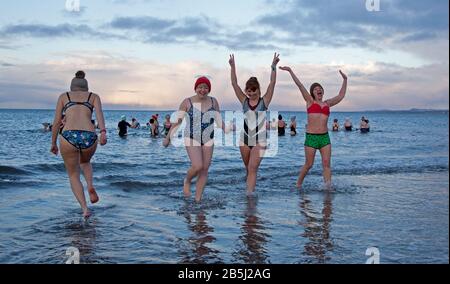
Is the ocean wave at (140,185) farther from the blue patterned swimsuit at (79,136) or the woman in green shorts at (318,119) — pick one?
the blue patterned swimsuit at (79,136)

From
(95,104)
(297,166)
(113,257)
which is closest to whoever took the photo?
(113,257)

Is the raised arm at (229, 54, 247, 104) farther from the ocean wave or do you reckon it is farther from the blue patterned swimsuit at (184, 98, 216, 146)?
the ocean wave

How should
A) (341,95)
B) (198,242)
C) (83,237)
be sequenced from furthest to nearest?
(341,95) → (83,237) → (198,242)

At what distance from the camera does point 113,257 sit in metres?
5.34

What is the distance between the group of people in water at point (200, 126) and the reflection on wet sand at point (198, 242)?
105 centimetres

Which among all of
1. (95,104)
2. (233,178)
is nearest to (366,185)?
(233,178)

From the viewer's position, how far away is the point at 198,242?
5926mm

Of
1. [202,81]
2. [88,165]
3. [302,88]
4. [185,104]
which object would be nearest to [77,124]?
[88,165]

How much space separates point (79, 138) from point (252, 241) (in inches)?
112

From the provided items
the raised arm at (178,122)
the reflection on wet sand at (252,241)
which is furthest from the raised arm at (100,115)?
the reflection on wet sand at (252,241)

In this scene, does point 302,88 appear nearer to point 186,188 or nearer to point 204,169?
point 204,169

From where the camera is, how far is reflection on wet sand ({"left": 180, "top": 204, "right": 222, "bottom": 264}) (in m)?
5.27
